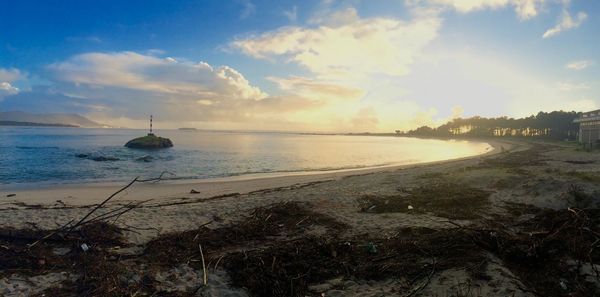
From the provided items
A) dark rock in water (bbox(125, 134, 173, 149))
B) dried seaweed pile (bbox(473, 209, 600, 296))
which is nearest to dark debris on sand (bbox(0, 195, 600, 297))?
dried seaweed pile (bbox(473, 209, 600, 296))

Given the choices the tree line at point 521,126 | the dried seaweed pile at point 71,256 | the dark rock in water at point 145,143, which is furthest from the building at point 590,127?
the dark rock in water at point 145,143

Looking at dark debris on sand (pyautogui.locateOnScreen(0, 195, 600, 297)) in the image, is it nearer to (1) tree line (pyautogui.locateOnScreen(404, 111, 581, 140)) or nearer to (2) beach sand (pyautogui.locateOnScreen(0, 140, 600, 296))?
(2) beach sand (pyautogui.locateOnScreen(0, 140, 600, 296))

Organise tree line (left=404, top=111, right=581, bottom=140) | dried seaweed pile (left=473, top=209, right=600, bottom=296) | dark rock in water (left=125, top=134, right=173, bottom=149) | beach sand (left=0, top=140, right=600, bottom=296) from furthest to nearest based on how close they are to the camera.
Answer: tree line (left=404, top=111, right=581, bottom=140), dark rock in water (left=125, top=134, right=173, bottom=149), beach sand (left=0, top=140, right=600, bottom=296), dried seaweed pile (left=473, top=209, right=600, bottom=296)

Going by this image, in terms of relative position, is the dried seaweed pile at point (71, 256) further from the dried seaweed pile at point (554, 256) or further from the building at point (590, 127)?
the building at point (590, 127)

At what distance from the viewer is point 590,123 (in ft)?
176

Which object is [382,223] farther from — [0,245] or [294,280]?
[0,245]

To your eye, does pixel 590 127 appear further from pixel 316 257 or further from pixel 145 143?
pixel 145 143

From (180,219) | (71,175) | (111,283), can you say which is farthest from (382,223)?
(71,175)

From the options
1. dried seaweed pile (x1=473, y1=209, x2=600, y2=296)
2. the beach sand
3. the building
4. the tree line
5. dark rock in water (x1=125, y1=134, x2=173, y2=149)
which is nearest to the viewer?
dried seaweed pile (x1=473, y1=209, x2=600, y2=296)

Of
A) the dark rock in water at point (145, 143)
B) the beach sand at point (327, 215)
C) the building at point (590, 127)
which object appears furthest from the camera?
the dark rock in water at point (145, 143)

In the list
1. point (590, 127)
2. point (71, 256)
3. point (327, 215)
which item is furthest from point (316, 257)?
point (590, 127)

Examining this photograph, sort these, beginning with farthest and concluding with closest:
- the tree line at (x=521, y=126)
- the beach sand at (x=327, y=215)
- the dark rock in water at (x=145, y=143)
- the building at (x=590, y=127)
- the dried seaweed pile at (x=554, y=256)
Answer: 1. the tree line at (x=521, y=126)
2. the dark rock in water at (x=145, y=143)
3. the building at (x=590, y=127)
4. the beach sand at (x=327, y=215)
5. the dried seaweed pile at (x=554, y=256)

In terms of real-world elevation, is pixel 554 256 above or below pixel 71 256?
above

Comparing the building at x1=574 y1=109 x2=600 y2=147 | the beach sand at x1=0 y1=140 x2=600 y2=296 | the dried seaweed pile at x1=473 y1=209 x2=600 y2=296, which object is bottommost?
the beach sand at x1=0 y1=140 x2=600 y2=296
